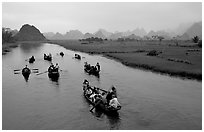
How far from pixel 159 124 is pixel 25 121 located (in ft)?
31.5

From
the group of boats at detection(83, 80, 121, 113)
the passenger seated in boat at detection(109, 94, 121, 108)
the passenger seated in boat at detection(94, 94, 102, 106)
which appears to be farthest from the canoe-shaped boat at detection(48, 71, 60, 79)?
the passenger seated in boat at detection(109, 94, 121, 108)

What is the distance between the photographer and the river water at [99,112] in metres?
18.1

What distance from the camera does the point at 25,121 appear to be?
736 inches

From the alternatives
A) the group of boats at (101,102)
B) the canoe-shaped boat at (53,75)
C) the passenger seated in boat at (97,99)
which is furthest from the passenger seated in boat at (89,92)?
the canoe-shaped boat at (53,75)

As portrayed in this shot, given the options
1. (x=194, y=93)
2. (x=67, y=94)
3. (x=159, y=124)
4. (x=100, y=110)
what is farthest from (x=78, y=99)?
(x=194, y=93)

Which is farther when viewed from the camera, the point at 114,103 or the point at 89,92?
the point at 89,92

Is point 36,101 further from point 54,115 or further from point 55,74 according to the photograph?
point 55,74

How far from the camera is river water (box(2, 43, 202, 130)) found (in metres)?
18.1

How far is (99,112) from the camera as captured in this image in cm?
2023

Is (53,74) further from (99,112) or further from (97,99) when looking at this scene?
(99,112)

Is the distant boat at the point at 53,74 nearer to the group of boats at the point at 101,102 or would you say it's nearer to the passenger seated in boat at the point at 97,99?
the group of boats at the point at 101,102

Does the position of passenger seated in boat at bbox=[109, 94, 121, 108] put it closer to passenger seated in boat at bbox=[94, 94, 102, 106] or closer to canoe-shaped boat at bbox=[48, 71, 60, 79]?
passenger seated in boat at bbox=[94, 94, 102, 106]

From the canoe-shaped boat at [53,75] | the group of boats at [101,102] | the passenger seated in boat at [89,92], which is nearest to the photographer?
the group of boats at [101,102]

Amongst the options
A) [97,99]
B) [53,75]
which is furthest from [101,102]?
[53,75]
